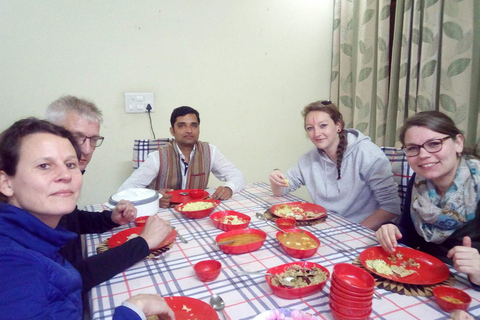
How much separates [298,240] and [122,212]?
814mm

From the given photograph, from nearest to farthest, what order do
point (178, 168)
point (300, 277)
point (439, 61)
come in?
point (300, 277) < point (439, 61) < point (178, 168)

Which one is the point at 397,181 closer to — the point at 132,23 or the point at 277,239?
the point at 277,239

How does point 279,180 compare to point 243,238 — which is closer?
point 243,238

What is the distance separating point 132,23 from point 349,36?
201 cm

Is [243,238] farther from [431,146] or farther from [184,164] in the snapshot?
[184,164]

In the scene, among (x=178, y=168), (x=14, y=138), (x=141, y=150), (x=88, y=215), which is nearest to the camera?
(x=14, y=138)

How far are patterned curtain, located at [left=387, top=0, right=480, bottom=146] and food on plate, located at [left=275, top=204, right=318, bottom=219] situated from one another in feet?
4.28

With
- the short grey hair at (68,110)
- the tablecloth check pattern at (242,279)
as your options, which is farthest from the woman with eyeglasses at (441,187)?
the short grey hair at (68,110)

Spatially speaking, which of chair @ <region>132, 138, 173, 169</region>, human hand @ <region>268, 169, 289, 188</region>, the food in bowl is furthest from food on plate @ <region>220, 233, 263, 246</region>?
chair @ <region>132, 138, 173, 169</region>

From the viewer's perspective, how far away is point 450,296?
848mm

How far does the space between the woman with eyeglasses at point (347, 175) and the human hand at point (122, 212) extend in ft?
2.78

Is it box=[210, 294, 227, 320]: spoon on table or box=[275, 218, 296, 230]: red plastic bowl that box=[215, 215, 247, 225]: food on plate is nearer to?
box=[275, 218, 296, 230]: red plastic bowl

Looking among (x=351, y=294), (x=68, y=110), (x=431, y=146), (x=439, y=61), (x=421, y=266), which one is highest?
(x=439, y=61)

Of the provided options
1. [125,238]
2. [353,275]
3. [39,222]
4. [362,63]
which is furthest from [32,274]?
[362,63]
